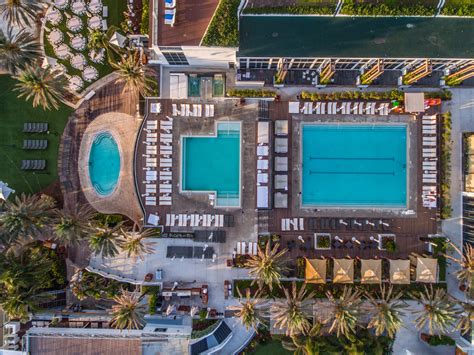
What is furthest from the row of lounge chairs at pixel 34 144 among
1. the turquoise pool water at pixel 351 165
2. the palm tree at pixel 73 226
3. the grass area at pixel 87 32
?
the turquoise pool water at pixel 351 165

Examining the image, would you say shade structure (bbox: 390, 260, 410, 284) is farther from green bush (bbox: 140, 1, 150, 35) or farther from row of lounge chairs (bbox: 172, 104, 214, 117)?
green bush (bbox: 140, 1, 150, 35)

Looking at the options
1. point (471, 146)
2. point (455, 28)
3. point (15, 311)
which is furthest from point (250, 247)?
point (455, 28)

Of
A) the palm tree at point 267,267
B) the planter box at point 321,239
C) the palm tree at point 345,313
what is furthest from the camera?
the planter box at point 321,239

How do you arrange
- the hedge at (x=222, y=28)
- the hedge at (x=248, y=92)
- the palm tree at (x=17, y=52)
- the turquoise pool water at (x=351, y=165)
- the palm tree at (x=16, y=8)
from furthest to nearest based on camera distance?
the turquoise pool water at (x=351, y=165) → the hedge at (x=248, y=92) → the hedge at (x=222, y=28) → the palm tree at (x=16, y=8) → the palm tree at (x=17, y=52)

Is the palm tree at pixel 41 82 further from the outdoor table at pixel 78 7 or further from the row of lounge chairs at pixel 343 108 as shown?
the row of lounge chairs at pixel 343 108

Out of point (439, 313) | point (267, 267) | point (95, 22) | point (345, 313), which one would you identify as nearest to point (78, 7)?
point (95, 22)

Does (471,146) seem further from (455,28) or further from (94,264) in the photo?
(94,264)

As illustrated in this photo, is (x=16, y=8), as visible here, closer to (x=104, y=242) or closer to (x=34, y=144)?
(x=34, y=144)
